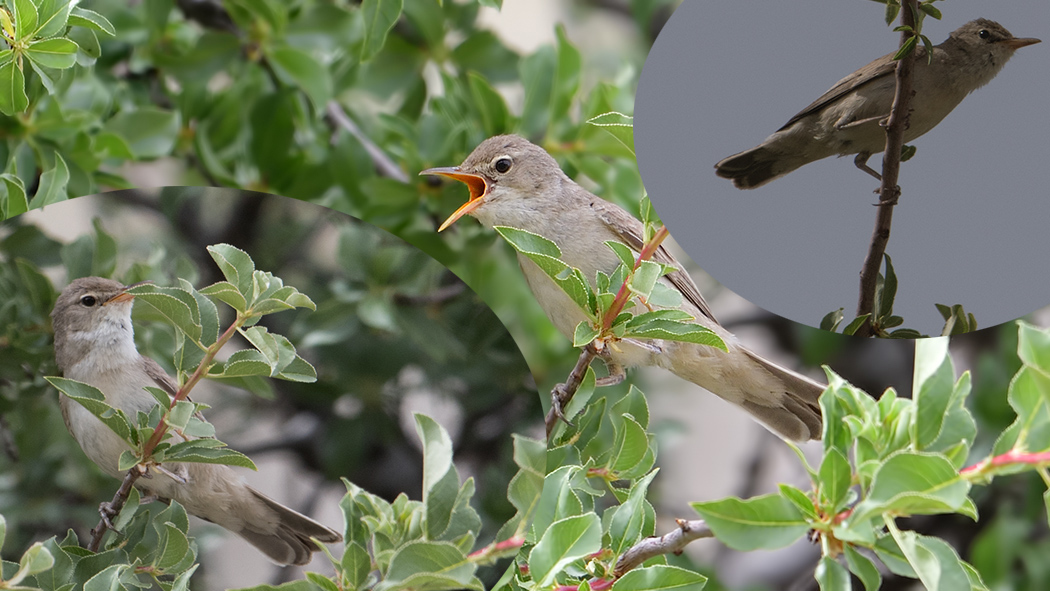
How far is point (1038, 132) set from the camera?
2.19 ft

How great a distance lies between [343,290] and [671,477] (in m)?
0.89

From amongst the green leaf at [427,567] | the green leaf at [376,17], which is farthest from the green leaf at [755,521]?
the green leaf at [376,17]

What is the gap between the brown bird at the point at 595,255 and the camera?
731 mm

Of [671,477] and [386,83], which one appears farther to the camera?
[671,477]

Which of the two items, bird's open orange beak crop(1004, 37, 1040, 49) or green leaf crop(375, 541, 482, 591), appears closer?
green leaf crop(375, 541, 482, 591)

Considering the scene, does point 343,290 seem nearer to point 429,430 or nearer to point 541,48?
point 429,430

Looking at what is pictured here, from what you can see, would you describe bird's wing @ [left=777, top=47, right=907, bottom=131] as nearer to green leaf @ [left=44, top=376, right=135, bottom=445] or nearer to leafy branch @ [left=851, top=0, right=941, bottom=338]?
leafy branch @ [left=851, top=0, right=941, bottom=338]

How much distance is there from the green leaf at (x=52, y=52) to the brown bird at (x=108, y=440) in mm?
152

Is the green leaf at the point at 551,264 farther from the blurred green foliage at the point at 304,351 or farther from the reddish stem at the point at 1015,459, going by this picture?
the reddish stem at the point at 1015,459

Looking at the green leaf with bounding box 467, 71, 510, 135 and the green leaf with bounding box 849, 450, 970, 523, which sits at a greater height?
the green leaf with bounding box 849, 450, 970, 523

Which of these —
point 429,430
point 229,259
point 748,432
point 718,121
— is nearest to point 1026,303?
point 718,121

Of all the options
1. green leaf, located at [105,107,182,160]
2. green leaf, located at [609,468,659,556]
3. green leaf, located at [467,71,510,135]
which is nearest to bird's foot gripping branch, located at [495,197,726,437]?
green leaf, located at [609,468,659,556]

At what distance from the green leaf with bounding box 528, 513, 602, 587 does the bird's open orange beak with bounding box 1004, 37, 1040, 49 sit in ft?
1.54

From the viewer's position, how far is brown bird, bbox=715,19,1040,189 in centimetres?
63
